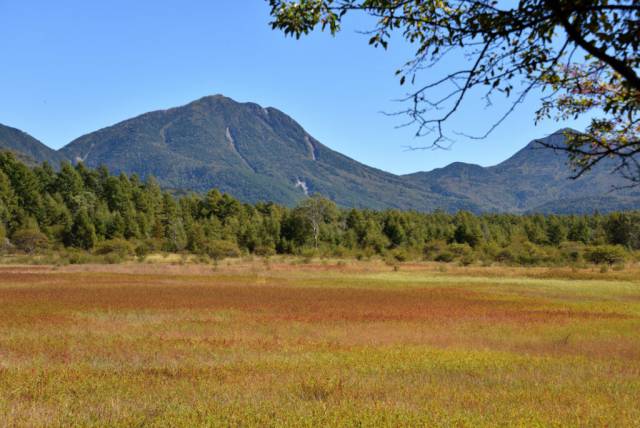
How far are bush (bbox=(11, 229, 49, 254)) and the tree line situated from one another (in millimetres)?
157

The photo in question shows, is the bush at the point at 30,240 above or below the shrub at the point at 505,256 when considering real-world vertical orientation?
above

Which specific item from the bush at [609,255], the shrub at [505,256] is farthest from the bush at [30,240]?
the bush at [609,255]

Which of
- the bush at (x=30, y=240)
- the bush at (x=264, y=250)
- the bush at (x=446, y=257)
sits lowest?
the bush at (x=446, y=257)

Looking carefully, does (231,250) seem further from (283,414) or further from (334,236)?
(283,414)

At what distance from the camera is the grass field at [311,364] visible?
7848 millimetres

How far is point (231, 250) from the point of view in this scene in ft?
299

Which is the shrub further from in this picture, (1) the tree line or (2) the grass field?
(2) the grass field

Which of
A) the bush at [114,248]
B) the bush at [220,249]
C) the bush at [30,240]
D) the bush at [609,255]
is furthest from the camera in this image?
the bush at [220,249]

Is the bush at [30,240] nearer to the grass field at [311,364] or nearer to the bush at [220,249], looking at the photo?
the bush at [220,249]

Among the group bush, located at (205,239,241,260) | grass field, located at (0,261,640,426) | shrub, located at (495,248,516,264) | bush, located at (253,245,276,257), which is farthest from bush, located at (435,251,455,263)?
grass field, located at (0,261,640,426)

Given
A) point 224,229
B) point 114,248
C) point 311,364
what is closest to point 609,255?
point 224,229

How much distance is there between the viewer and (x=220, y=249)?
88.0m

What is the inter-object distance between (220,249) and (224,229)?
564 inches

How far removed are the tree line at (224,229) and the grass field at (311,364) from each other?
58.6 metres
